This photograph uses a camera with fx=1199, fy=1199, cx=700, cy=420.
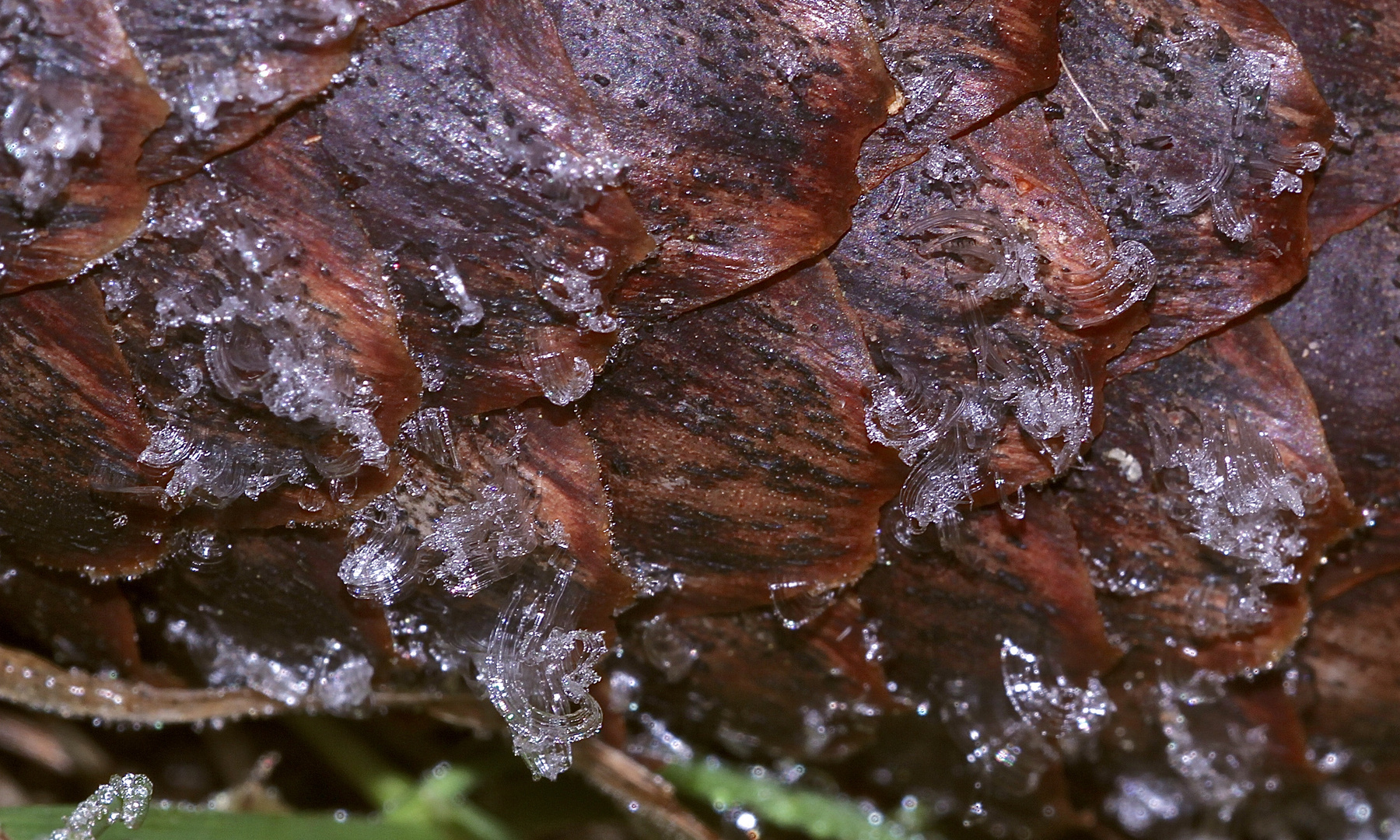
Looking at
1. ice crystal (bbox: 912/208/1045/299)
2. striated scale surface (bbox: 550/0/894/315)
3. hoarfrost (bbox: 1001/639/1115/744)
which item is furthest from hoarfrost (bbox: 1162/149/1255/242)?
hoarfrost (bbox: 1001/639/1115/744)

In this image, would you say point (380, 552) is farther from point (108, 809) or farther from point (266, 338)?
point (108, 809)

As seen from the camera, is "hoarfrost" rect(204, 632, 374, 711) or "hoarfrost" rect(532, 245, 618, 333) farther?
"hoarfrost" rect(204, 632, 374, 711)

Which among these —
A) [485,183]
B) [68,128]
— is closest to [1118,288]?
[485,183]

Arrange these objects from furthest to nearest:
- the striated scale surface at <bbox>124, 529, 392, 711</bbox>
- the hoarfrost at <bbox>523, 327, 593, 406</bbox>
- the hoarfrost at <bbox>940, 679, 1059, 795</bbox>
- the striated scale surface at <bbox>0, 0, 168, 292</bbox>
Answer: the hoarfrost at <bbox>940, 679, 1059, 795</bbox> → the striated scale surface at <bbox>124, 529, 392, 711</bbox> → the hoarfrost at <bbox>523, 327, 593, 406</bbox> → the striated scale surface at <bbox>0, 0, 168, 292</bbox>

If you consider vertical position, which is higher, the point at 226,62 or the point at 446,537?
the point at 226,62

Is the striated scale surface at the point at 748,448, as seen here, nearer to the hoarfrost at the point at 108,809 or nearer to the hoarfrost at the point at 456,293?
the hoarfrost at the point at 456,293

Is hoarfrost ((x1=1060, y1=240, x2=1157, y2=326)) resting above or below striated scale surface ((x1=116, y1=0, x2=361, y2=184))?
below

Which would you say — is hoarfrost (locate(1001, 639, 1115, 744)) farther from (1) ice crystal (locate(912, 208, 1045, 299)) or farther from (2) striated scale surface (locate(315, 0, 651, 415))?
(2) striated scale surface (locate(315, 0, 651, 415))

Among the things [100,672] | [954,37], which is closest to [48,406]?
[100,672]
